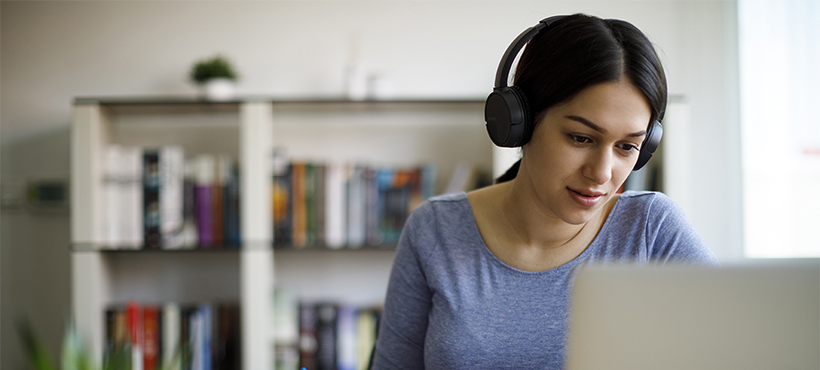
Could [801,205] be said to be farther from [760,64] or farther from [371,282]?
[371,282]

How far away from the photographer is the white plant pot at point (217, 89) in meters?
1.77

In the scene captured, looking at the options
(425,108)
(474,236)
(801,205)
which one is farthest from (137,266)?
(801,205)

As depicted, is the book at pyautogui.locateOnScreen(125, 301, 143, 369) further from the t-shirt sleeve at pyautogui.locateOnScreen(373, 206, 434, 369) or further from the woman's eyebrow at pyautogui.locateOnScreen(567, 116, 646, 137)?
the woman's eyebrow at pyautogui.locateOnScreen(567, 116, 646, 137)

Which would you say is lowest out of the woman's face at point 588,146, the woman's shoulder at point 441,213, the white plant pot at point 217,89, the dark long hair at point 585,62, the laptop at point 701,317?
the laptop at point 701,317

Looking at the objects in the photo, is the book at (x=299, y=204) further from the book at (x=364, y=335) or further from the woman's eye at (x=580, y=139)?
the woman's eye at (x=580, y=139)

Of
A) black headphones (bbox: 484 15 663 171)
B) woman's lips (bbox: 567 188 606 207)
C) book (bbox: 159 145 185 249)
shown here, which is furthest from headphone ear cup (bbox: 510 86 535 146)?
book (bbox: 159 145 185 249)

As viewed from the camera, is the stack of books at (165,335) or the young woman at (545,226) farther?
the stack of books at (165,335)

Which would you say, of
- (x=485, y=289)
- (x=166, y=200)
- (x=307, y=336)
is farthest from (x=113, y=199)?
(x=485, y=289)

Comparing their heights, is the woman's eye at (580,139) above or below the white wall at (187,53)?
below

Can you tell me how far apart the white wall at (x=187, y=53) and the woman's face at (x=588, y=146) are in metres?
1.25

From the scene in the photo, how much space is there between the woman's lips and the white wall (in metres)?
1.27

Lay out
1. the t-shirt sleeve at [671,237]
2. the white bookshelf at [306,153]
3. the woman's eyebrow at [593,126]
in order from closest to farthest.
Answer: the woman's eyebrow at [593,126] < the t-shirt sleeve at [671,237] < the white bookshelf at [306,153]

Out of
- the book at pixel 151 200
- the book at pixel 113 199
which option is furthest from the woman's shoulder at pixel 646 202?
the book at pixel 113 199

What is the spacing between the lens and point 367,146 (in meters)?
1.96
